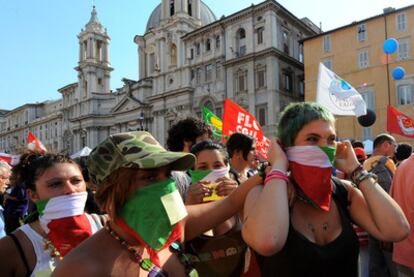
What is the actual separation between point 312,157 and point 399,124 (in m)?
10.00

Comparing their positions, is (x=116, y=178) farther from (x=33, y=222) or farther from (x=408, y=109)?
(x=408, y=109)

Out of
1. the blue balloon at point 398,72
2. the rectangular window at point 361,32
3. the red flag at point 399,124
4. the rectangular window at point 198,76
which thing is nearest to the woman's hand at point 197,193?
the red flag at point 399,124

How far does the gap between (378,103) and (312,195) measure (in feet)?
108

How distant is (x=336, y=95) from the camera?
598 cm

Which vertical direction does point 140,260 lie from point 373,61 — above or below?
below

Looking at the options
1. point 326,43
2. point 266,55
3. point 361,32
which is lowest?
point 266,55

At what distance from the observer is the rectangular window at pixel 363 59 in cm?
3338

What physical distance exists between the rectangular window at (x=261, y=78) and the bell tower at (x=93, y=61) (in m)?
35.4

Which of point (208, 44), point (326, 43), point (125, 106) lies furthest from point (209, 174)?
point (125, 106)

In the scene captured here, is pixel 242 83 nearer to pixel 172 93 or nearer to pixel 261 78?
pixel 261 78

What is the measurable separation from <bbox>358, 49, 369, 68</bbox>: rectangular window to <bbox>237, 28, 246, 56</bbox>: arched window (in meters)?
11.9

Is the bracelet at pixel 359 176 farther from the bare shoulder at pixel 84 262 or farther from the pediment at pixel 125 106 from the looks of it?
the pediment at pixel 125 106

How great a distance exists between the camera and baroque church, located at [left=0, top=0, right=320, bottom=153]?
3853 cm

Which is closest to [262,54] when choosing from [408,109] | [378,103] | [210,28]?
[210,28]
